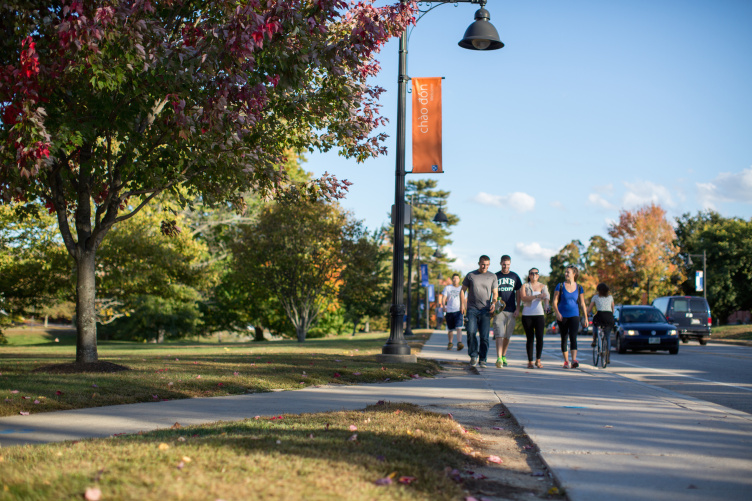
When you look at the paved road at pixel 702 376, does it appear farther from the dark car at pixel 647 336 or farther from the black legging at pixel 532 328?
the dark car at pixel 647 336

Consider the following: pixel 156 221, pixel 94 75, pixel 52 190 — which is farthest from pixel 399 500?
pixel 156 221

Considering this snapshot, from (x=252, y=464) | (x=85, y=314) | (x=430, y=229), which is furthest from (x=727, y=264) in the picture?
(x=252, y=464)

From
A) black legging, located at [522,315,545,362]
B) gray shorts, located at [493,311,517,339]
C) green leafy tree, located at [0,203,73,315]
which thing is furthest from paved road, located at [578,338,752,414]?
green leafy tree, located at [0,203,73,315]

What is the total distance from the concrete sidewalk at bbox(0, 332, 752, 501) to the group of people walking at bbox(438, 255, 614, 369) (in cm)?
274

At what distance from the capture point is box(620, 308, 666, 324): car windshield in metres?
21.4

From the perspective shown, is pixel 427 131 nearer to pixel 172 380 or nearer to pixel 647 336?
pixel 172 380

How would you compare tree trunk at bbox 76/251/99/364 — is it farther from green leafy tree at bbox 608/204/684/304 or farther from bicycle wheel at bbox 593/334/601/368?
green leafy tree at bbox 608/204/684/304

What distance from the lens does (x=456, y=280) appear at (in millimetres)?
19734

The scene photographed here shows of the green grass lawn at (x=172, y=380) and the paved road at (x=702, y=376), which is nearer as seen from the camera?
the green grass lawn at (x=172, y=380)

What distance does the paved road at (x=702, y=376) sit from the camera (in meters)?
9.57

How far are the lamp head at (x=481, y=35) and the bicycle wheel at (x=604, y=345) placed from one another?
20.0 ft

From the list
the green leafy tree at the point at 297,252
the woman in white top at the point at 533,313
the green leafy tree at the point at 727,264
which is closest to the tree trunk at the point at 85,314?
the woman in white top at the point at 533,313

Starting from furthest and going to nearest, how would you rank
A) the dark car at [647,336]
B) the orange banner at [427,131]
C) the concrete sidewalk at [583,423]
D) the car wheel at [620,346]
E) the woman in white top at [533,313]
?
the car wheel at [620,346] → the dark car at [647,336] → the orange banner at [427,131] → the woman in white top at [533,313] → the concrete sidewalk at [583,423]

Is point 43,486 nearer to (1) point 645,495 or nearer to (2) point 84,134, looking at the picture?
(1) point 645,495
